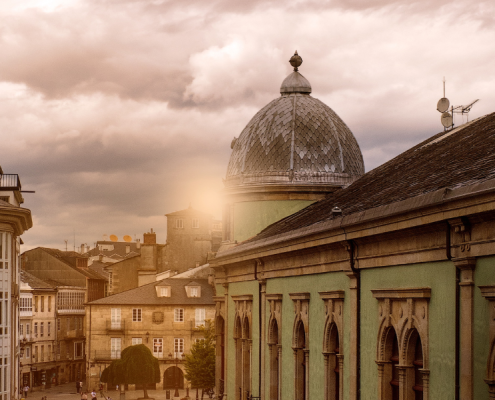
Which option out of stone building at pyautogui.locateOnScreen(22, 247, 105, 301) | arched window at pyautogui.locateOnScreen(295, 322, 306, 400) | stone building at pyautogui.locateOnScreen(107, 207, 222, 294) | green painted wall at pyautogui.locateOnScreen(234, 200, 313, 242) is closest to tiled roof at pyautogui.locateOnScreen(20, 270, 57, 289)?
stone building at pyautogui.locateOnScreen(22, 247, 105, 301)

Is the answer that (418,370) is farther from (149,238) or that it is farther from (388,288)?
(149,238)

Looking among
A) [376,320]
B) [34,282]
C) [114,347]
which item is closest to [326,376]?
[376,320]

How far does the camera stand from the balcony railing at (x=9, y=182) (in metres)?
55.6

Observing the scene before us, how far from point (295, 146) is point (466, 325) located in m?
22.4

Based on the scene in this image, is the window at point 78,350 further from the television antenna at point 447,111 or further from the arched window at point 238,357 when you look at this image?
the television antenna at point 447,111

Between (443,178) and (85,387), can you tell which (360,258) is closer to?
(443,178)

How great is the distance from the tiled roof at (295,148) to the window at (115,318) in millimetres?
52048

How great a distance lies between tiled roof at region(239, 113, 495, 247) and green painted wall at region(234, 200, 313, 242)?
740 cm

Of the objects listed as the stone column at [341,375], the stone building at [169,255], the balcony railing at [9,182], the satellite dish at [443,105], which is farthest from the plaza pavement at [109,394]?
the stone column at [341,375]

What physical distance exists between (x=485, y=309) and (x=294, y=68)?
25.2 m

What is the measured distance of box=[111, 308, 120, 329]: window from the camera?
8775 centimetres

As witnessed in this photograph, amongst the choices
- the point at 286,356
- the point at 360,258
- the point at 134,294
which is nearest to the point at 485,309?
the point at 360,258

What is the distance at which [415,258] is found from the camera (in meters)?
16.9

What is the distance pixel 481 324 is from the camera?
14.4 metres
